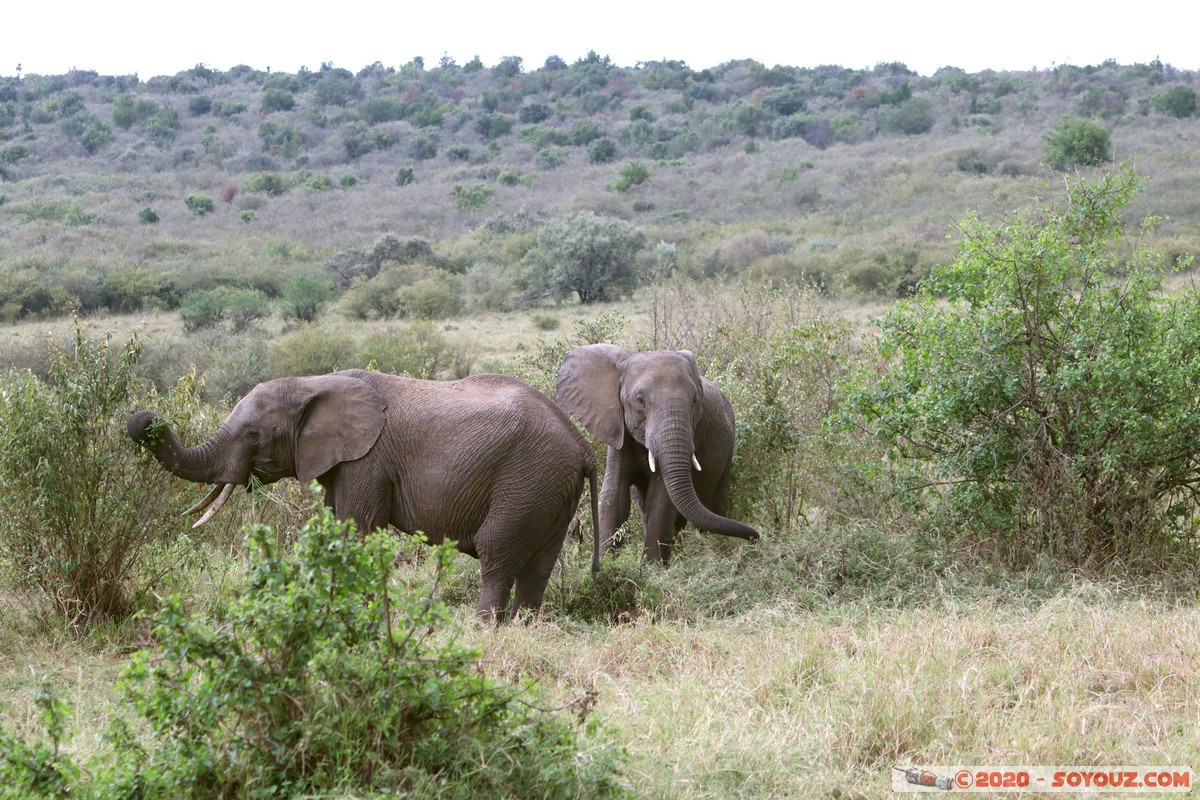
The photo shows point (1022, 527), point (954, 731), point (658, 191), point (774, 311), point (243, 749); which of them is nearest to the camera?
point (243, 749)

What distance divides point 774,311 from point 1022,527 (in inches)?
265

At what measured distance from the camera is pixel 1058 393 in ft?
24.9

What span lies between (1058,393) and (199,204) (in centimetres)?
4774

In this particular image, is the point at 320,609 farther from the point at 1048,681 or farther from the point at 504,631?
the point at 1048,681

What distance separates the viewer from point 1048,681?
5.25 metres

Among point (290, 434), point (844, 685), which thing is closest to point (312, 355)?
point (290, 434)

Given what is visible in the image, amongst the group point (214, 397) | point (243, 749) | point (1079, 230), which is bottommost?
point (214, 397)

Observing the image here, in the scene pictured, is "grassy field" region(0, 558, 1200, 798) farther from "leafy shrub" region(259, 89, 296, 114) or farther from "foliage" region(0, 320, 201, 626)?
"leafy shrub" region(259, 89, 296, 114)

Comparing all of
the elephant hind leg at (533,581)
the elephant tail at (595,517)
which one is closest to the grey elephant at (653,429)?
the elephant tail at (595,517)

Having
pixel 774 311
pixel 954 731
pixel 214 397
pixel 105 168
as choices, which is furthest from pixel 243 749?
pixel 105 168

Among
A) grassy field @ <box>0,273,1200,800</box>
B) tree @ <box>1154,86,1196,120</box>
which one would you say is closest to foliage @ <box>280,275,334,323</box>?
grassy field @ <box>0,273,1200,800</box>

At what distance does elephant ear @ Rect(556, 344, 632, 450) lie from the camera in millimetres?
8477

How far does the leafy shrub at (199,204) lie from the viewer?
50562mm

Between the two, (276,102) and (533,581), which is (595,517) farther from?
(276,102)
